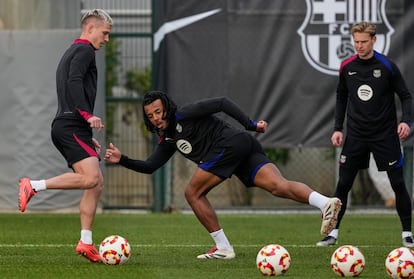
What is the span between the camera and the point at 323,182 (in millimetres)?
16391

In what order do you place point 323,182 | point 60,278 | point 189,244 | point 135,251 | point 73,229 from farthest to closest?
point 323,182, point 73,229, point 189,244, point 135,251, point 60,278

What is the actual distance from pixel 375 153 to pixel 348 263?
115 inches

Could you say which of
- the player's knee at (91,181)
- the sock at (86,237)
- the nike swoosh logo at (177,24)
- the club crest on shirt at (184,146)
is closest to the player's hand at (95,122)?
the player's knee at (91,181)

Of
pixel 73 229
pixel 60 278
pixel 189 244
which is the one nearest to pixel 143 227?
pixel 73 229

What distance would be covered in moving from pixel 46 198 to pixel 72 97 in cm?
660

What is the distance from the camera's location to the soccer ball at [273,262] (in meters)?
8.05

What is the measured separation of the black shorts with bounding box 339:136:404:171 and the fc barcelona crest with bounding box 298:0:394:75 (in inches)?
180

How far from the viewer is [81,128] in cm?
919

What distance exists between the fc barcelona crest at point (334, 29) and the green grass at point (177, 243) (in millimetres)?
2314

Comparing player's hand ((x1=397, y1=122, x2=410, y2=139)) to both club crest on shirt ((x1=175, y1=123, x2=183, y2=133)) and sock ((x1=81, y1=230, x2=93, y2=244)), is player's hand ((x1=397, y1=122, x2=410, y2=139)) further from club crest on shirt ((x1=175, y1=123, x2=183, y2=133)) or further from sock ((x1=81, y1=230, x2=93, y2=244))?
sock ((x1=81, y1=230, x2=93, y2=244))

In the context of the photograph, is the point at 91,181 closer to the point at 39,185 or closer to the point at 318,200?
the point at 39,185

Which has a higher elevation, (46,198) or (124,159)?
(124,159)

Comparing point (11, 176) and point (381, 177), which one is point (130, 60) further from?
point (381, 177)

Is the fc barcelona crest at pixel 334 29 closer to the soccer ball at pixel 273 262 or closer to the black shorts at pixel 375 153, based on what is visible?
the black shorts at pixel 375 153
